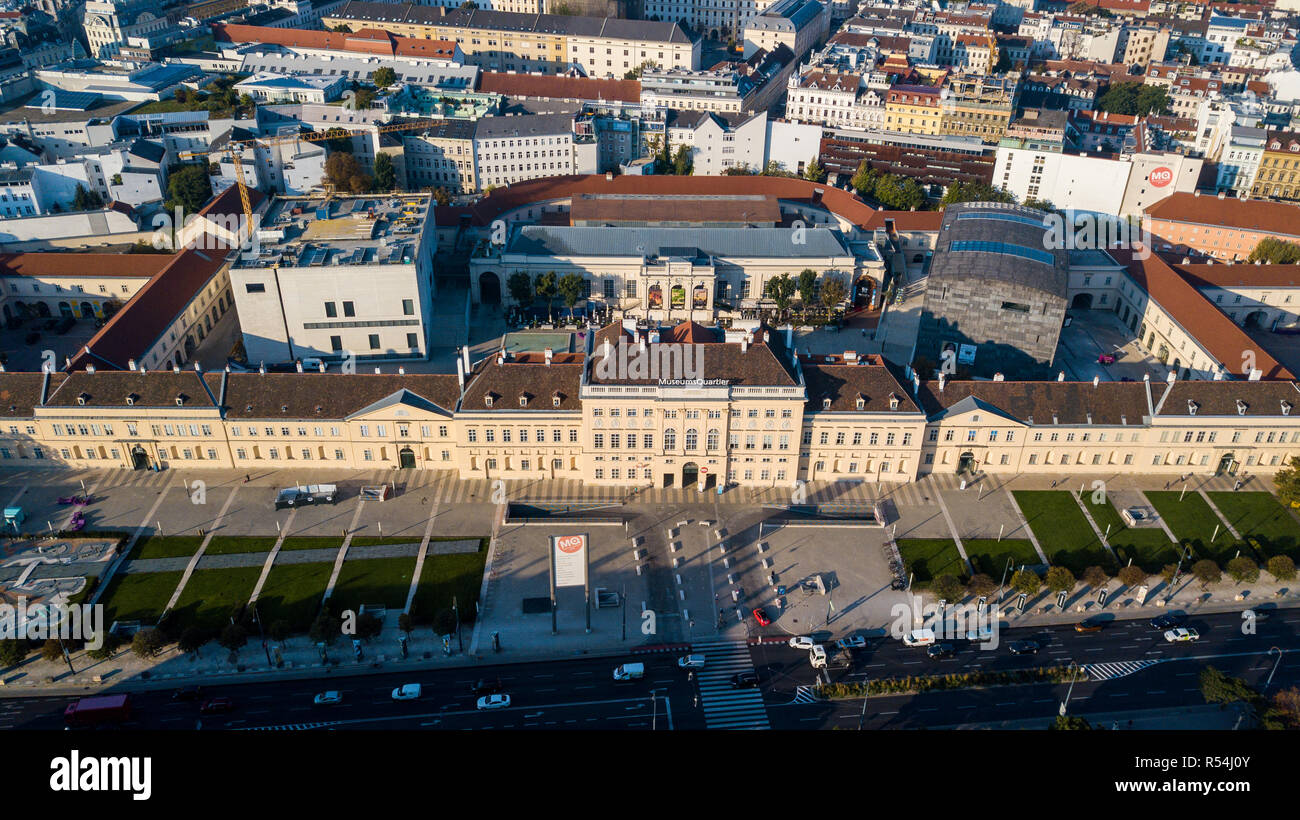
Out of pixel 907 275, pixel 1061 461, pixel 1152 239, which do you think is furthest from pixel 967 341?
pixel 1152 239

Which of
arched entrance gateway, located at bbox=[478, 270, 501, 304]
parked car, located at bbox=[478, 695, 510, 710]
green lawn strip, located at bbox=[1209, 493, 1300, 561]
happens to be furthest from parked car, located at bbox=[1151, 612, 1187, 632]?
arched entrance gateway, located at bbox=[478, 270, 501, 304]

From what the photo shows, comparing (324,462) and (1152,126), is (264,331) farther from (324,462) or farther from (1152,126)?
(1152,126)

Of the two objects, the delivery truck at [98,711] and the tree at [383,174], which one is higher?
the tree at [383,174]

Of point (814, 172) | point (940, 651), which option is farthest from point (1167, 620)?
point (814, 172)

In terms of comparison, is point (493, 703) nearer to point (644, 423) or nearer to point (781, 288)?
point (644, 423)

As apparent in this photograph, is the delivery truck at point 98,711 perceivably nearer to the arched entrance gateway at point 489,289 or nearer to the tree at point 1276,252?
the arched entrance gateway at point 489,289

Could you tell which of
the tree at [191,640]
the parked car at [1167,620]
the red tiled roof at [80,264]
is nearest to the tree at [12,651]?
the tree at [191,640]

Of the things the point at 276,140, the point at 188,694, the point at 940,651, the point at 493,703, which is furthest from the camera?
the point at 276,140
